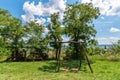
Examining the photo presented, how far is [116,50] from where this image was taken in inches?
1180

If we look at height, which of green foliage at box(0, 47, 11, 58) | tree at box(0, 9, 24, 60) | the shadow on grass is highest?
tree at box(0, 9, 24, 60)

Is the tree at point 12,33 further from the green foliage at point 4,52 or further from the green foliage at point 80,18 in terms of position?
the green foliage at point 80,18

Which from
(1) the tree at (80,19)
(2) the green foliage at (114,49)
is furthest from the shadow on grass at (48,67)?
(2) the green foliage at (114,49)

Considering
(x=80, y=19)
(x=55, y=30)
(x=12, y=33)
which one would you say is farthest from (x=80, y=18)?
(x=12, y=33)

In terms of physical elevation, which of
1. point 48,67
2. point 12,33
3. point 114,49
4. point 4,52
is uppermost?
point 12,33

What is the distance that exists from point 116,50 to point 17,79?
17061mm

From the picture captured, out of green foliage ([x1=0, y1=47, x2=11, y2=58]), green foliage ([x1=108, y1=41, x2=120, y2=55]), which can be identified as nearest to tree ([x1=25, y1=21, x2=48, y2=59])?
green foliage ([x1=0, y1=47, x2=11, y2=58])

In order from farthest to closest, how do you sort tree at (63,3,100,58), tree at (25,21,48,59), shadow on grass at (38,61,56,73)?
tree at (25,21,48,59)
tree at (63,3,100,58)
shadow on grass at (38,61,56,73)

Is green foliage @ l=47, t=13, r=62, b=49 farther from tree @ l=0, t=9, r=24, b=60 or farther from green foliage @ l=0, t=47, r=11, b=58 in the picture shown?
green foliage @ l=0, t=47, r=11, b=58

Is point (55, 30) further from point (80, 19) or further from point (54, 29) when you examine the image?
point (80, 19)

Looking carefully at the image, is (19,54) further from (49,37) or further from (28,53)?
(49,37)

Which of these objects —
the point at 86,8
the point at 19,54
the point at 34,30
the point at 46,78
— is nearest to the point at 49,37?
the point at 34,30

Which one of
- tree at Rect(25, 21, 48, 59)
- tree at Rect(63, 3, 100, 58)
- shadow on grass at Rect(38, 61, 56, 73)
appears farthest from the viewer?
tree at Rect(25, 21, 48, 59)

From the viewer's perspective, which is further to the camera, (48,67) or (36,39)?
(36,39)
